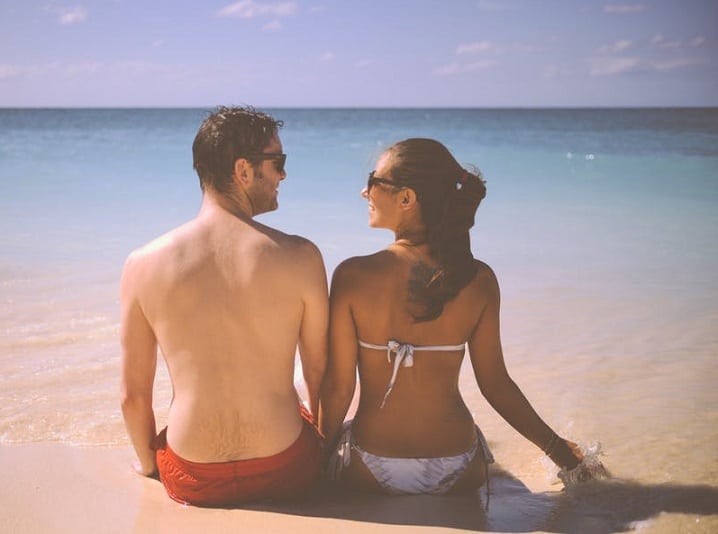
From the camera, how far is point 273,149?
2.40m

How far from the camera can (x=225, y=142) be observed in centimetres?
231

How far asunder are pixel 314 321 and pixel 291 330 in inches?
3.8

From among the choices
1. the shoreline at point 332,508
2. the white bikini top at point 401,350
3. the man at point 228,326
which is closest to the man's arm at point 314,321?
the man at point 228,326

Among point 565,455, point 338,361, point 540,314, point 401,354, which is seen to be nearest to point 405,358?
point 401,354

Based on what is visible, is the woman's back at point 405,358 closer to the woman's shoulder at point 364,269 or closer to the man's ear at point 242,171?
the woman's shoulder at point 364,269

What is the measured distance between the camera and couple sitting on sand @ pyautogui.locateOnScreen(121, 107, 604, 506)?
2213mm

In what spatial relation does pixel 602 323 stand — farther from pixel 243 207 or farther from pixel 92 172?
pixel 92 172

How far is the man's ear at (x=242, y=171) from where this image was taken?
7.69 feet

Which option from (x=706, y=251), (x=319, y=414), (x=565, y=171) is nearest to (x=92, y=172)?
(x=565, y=171)

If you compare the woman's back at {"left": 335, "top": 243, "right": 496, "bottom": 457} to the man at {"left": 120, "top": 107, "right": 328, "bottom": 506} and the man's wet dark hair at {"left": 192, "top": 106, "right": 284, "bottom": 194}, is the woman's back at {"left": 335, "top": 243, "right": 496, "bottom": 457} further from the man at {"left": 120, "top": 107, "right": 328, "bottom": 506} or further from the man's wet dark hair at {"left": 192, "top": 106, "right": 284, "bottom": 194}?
the man's wet dark hair at {"left": 192, "top": 106, "right": 284, "bottom": 194}

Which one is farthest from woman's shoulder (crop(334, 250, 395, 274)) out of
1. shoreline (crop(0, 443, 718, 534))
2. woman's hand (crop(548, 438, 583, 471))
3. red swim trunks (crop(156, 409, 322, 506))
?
woman's hand (crop(548, 438, 583, 471))

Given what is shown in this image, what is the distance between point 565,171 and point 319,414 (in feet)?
52.0

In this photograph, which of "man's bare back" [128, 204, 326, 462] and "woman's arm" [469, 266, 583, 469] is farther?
"woman's arm" [469, 266, 583, 469]

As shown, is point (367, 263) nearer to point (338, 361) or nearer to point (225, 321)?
point (338, 361)
